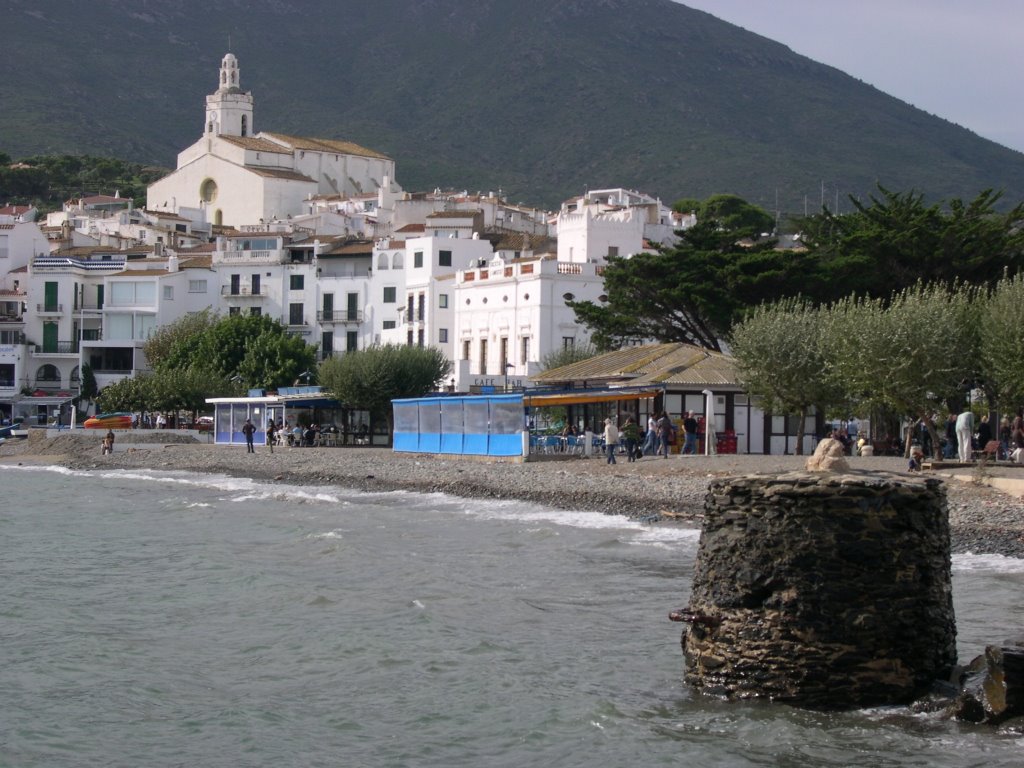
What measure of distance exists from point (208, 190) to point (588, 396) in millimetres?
75374

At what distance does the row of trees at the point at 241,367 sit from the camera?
57.0 m

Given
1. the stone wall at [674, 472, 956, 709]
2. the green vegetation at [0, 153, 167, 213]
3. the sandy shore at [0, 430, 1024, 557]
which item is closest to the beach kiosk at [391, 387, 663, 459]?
the sandy shore at [0, 430, 1024, 557]

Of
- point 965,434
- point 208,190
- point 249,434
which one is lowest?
point 249,434

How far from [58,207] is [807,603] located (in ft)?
431

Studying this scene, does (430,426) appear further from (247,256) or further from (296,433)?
(247,256)

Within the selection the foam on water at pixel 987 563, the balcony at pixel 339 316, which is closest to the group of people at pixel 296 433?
the balcony at pixel 339 316

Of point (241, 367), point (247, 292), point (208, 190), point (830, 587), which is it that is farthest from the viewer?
point (208, 190)

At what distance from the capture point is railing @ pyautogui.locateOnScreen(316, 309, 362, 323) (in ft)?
255

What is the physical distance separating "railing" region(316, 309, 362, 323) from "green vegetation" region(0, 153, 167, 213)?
57.6m

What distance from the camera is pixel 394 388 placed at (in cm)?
5653

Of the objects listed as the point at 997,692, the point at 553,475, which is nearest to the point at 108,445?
the point at 553,475

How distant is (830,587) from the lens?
1172 centimetres

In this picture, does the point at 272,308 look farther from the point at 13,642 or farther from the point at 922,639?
the point at 922,639

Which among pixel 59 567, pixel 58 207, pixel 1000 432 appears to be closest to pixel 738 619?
pixel 59 567
